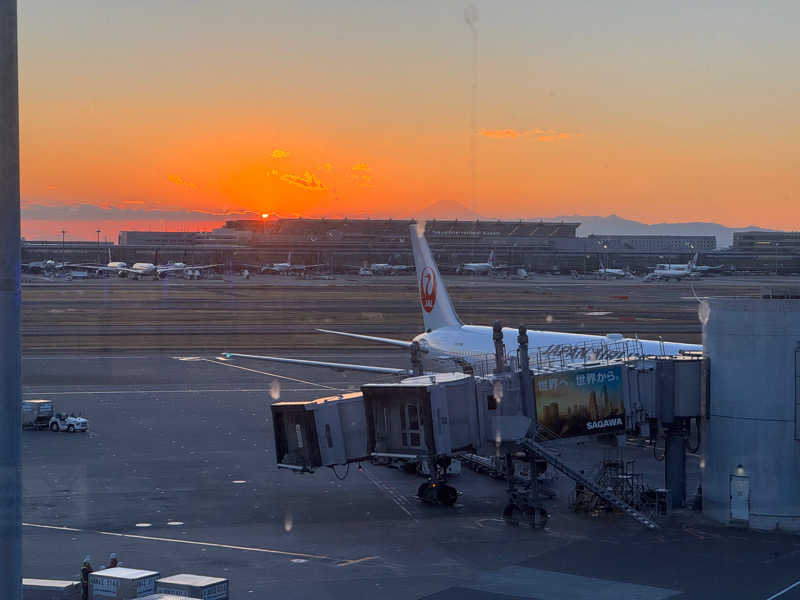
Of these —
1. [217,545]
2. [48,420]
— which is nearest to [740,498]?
[217,545]

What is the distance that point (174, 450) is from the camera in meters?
48.3

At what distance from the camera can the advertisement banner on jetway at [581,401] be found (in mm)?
37406

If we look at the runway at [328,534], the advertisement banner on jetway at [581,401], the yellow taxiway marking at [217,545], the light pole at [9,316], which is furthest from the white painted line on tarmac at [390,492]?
the light pole at [9,316]

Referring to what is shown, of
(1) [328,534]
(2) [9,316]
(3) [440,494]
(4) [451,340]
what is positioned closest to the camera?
(2) [9,316]

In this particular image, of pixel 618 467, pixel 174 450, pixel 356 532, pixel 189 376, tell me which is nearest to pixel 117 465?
pixel 174 450

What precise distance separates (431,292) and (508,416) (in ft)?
110

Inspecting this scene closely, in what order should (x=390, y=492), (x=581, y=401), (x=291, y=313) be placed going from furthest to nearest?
(x=291, y=313), (x=390, y=492), (x=581, y=401)

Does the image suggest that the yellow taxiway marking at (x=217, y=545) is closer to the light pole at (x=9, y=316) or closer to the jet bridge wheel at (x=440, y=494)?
the jet bridge wheel at (x=440, y=494)

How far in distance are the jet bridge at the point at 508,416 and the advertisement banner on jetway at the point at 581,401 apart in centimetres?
4

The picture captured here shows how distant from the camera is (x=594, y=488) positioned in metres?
36.2

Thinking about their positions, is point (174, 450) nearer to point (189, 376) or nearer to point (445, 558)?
point (445, 558)

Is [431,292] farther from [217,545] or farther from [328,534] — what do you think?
[217,545]

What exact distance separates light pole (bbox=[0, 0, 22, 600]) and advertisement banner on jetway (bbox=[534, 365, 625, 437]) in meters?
28.4

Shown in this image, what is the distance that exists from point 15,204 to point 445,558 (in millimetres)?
22986
